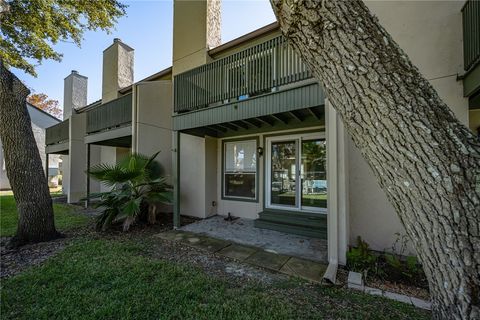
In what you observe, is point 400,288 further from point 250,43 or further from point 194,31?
point 194,31

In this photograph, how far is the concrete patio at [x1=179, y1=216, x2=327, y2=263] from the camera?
14.1 ft

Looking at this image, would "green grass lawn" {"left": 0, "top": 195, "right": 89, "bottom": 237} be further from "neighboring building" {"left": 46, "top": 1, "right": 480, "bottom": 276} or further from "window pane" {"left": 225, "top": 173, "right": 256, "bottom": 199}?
"window pane" {"left": 225, "top": 173, "right": 256, "bottom": 199}

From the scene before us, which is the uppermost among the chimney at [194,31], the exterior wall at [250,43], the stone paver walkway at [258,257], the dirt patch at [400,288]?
the chimney at [194,31]

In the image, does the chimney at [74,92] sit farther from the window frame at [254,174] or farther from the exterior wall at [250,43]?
the window frame at [254,174]

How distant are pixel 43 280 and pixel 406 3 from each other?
7.71m

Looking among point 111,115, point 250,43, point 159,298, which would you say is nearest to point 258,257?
point 159,298

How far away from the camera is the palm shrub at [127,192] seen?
18.0 ft

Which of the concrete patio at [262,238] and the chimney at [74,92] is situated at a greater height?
the chimney at [74,92]

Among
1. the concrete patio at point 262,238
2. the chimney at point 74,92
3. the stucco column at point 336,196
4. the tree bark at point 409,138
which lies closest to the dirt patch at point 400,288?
the stucco column at point 336,196

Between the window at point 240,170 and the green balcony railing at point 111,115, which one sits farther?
the green balcony railing at point 111,115

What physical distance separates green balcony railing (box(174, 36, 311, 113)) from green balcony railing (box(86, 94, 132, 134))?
232 cm

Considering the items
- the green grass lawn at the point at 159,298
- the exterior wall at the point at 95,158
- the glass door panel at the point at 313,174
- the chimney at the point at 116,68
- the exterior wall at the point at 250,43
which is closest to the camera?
the green grass lawn at the point at 159,298

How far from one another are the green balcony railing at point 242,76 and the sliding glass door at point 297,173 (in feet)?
5.98

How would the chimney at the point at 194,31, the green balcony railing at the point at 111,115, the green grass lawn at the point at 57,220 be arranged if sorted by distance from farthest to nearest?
1. the green balcony railing at the point at 111,115
2. the chimney at the point at 194,31
3. the green grass lawn at the point at 57,220
